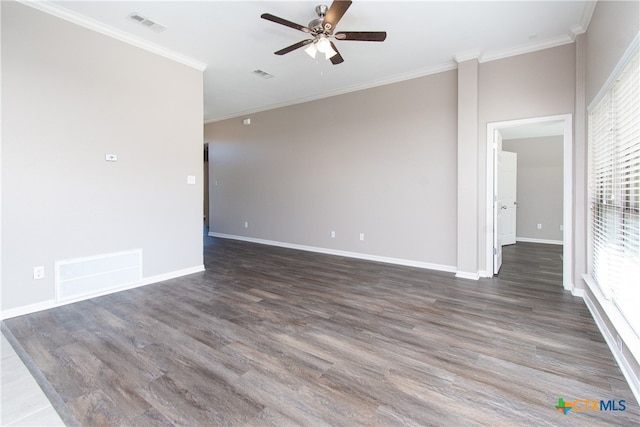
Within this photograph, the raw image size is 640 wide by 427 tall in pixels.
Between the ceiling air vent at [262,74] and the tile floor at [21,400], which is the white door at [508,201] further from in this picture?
the tile floor at [21,400]

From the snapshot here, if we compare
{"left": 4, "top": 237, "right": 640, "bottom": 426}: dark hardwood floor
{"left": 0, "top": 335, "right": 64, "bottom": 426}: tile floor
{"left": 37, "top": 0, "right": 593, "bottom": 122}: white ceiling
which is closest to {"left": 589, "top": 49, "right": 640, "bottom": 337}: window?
{"left": 4, "top": 237, "right": 640, "bottom": 426}: dark hardwood floor

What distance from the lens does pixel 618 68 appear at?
6.92ft

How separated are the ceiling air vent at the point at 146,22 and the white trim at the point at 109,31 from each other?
1.13ft

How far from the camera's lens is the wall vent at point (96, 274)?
307cm

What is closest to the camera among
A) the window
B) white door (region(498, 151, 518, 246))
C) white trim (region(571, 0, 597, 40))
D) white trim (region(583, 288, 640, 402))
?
white trim (region(583, 288, 640, 402))

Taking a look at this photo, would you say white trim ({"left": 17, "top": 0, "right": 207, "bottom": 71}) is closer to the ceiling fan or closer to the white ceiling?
the white ceiling

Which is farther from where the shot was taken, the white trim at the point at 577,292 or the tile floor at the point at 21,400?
the white trim at the point at 577,292

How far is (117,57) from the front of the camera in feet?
11.2

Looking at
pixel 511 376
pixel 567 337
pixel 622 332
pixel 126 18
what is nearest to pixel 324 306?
pixel 511 376

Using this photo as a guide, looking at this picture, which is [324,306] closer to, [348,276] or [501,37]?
[348,276]

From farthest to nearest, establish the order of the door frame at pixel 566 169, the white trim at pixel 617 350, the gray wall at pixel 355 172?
the gray wall at pixel 355 172 → the door frame at pixel 566 169 → the white trim at pixel 617 350

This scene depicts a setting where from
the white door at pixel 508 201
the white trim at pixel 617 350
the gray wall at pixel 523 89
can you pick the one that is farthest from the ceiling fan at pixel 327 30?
the white door at pixel 508 201

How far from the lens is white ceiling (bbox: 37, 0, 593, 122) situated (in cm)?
290

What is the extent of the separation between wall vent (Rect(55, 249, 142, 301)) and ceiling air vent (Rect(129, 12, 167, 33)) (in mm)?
2556
